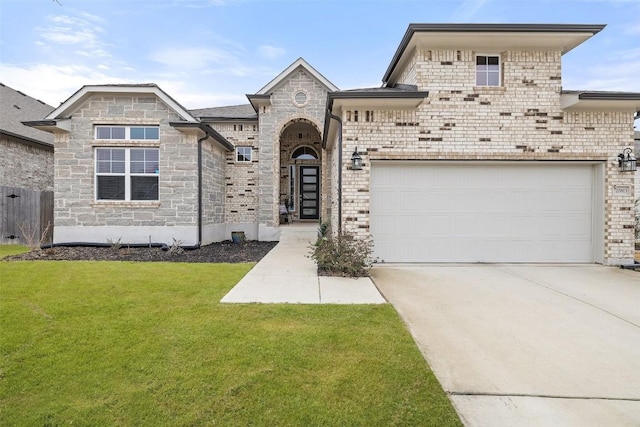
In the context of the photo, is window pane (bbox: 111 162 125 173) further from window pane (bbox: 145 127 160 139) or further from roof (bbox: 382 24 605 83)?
roof (bbox: 382 24 605 83)

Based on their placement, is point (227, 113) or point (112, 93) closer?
point (112, 93)

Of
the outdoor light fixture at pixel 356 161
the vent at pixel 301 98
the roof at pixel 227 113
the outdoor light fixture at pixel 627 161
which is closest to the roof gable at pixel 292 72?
the vent at pixel 301 98

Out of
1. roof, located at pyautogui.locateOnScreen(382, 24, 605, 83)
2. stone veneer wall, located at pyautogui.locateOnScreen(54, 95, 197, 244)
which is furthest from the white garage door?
stone veneer wall, located at pyautogui.locateOnScreen(54, 95, 197, 244)

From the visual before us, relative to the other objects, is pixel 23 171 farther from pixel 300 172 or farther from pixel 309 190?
pixel 309 190

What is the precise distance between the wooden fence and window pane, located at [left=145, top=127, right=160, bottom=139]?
4602 mm

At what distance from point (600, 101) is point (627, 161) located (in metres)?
1.58

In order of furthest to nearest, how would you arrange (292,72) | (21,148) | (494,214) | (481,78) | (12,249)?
(21,148) → (292,72) → (12,249) → (494,214) → (481,78)

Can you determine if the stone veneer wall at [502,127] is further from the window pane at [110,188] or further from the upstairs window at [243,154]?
the window pane at [110,188]

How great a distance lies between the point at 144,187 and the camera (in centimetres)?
999

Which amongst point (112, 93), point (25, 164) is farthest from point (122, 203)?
→ point (25, 164)

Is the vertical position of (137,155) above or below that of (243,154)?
below

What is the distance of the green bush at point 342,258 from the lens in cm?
650

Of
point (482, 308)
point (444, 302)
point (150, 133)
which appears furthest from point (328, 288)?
point (150, 133)

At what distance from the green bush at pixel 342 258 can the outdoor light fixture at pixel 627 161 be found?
257 inches
